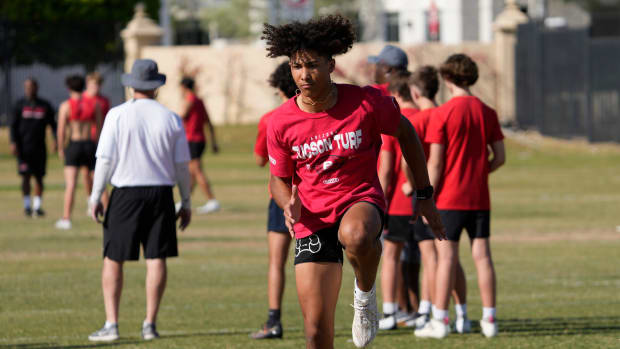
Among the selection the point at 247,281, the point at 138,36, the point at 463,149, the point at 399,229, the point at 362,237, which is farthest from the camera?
the point at 138,36

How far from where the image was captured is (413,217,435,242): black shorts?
30.6 ft

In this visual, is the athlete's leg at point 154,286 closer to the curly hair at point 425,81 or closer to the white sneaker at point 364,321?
the curly hair at point 425,81

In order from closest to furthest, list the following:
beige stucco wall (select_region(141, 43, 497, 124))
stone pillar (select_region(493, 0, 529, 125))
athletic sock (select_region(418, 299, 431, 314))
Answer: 1. athletic sock (select_region(418, 299, 431, 314))
2. stone pillar (select_region(493, 0, 529, 125))
3. beige stucco wall (select_region(141, 43, 497, 124))

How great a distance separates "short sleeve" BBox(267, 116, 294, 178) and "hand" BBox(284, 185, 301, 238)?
0.37 ft

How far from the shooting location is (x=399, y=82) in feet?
30.6

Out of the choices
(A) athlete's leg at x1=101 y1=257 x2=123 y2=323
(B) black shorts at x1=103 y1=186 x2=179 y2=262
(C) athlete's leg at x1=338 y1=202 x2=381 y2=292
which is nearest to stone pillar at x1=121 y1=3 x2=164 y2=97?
(B) black shorts at x1=103 y1=186 x2=179 y2=262

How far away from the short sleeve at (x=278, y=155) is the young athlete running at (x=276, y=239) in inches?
93.5

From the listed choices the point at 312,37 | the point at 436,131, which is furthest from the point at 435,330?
the point at 312,37

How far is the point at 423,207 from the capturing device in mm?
6840

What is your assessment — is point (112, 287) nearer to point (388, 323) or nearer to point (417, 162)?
point (388, 323)

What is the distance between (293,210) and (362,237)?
424 millimetres

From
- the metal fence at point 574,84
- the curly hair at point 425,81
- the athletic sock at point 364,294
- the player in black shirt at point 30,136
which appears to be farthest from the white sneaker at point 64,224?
the metal fence at point 574,84

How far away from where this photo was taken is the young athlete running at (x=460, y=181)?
8.85 m

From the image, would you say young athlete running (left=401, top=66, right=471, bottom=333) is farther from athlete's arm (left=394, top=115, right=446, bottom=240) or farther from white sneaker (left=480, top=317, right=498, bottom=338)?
athlete's arm (left=394, top=115, right=446, bottom=240)
